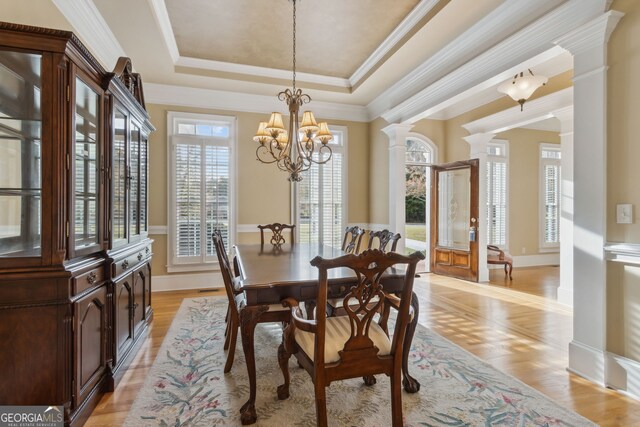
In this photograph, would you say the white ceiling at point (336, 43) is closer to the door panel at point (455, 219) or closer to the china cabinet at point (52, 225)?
the china cabinet at point (52, 225)

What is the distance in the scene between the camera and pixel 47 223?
167cm

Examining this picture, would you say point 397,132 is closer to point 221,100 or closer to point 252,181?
point 252,181

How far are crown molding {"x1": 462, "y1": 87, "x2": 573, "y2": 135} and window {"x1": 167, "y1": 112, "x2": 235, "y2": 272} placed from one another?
4139 mm

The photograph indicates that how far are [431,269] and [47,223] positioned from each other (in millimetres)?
5871

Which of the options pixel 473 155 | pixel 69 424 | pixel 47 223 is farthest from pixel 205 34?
pixel 473 155

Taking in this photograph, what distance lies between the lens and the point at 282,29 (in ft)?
11.5

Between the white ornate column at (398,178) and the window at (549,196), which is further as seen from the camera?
the window at (549,196)

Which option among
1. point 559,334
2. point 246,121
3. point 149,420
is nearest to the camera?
point 149,420

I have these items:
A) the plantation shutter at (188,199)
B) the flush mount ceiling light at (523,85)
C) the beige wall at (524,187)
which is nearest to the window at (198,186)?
the plantation shutter at (188,199)

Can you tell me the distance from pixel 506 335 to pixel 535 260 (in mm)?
4580

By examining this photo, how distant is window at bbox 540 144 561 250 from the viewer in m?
6.80

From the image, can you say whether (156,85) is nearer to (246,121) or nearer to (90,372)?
(246,121)

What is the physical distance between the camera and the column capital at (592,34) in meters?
2.14

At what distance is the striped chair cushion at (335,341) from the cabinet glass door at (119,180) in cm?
163
